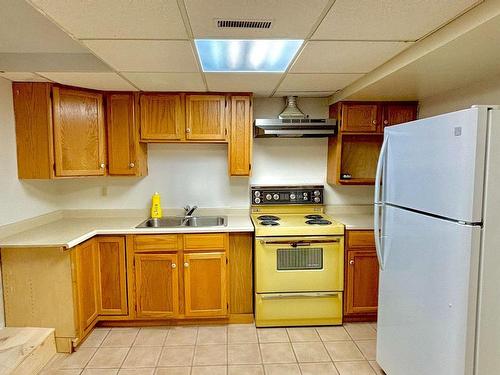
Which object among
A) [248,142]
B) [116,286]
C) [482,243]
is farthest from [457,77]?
[116,286]

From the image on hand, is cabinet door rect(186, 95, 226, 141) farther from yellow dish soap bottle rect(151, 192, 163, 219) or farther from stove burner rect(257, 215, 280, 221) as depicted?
stove burner rect(257, 215, 280, 221)

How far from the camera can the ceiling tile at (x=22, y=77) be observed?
239 centimetres

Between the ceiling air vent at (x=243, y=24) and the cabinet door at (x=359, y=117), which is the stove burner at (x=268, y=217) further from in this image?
the ceiling air vent at (x=243, y=24)

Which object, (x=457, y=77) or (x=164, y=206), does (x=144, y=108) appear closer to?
(x=164, y=206)

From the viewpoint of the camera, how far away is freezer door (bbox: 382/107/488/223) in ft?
4.60

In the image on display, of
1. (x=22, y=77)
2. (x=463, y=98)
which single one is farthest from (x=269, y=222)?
(x=22, y=77)

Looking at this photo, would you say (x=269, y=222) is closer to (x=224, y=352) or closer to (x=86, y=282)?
(x=224, y=352)

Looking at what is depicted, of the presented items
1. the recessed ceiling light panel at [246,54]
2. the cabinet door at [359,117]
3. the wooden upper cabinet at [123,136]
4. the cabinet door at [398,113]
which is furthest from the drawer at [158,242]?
the cabinet door at [398,113]

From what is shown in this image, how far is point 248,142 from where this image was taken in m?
3.13

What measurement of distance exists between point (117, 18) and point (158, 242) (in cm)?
183

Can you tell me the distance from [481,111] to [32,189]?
10.8 feet

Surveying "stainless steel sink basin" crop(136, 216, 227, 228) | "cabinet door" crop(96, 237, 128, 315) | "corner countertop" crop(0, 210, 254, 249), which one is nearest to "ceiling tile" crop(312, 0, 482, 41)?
"corner countertop" crop(0, 210, 254, 249)

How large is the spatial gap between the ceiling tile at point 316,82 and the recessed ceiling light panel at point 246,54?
0.27 m

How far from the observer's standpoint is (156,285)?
285 centimetres
